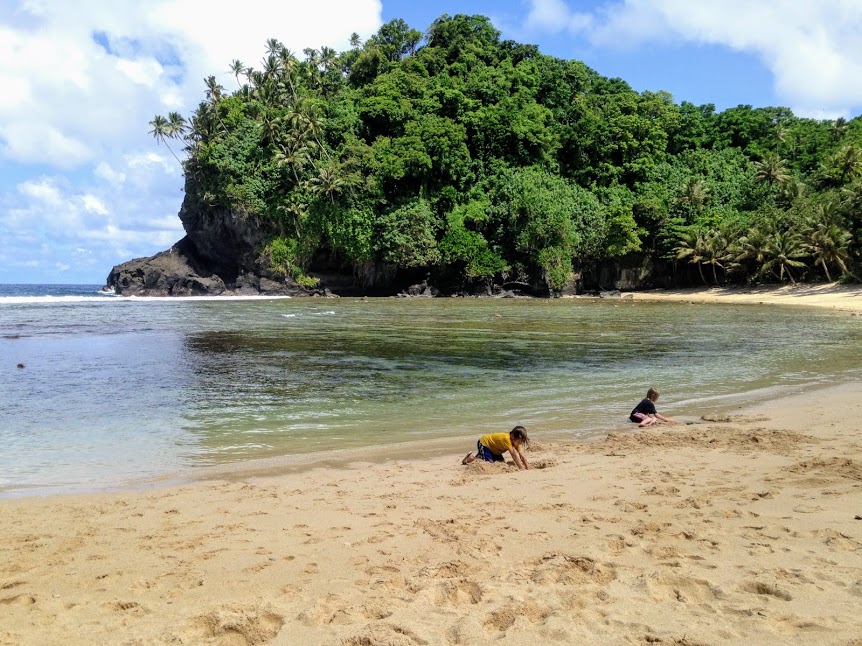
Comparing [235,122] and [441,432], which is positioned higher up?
[235,122]

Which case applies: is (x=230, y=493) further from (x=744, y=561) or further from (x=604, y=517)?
(x=744, y=561)

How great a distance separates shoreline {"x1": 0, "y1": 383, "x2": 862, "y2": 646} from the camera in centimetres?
397

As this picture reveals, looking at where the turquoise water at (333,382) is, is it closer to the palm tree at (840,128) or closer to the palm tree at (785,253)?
the palm tree at (785,253)

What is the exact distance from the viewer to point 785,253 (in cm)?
5100

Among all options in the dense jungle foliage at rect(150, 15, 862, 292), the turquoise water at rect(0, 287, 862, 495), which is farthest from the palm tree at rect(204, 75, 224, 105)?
the turquoise water at rect(0, 287, 862, 495)

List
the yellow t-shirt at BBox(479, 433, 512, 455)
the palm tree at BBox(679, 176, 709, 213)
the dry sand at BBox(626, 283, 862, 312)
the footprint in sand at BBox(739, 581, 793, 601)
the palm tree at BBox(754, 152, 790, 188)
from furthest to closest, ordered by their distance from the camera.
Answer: the palm tree at BBox(679, 176, 709, 213), the palm tree at BBox(754, 152, 790, 188), the dry sand at BBox(626, 283, 862, 312), the yellow t-shirt at BBox(479, 433, 512, 455), the footprint in sand at BBox(739, 581, 793, 601)

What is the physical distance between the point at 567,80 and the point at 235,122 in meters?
39.8

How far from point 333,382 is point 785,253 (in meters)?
47.7

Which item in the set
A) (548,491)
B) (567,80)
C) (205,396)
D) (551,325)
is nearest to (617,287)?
(567,80)

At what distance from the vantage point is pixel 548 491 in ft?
22.7

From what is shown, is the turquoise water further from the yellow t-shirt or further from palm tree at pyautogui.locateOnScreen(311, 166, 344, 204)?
palm tree at pyautogui.locateOnScreen(311, 166, 344, 204)

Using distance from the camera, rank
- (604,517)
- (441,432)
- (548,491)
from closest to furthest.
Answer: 1. (604,517)
2. (548,491)
3. (441,432)

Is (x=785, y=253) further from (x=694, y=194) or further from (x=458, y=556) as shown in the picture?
(x=458, y=556)

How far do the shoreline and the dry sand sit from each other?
40.8m
